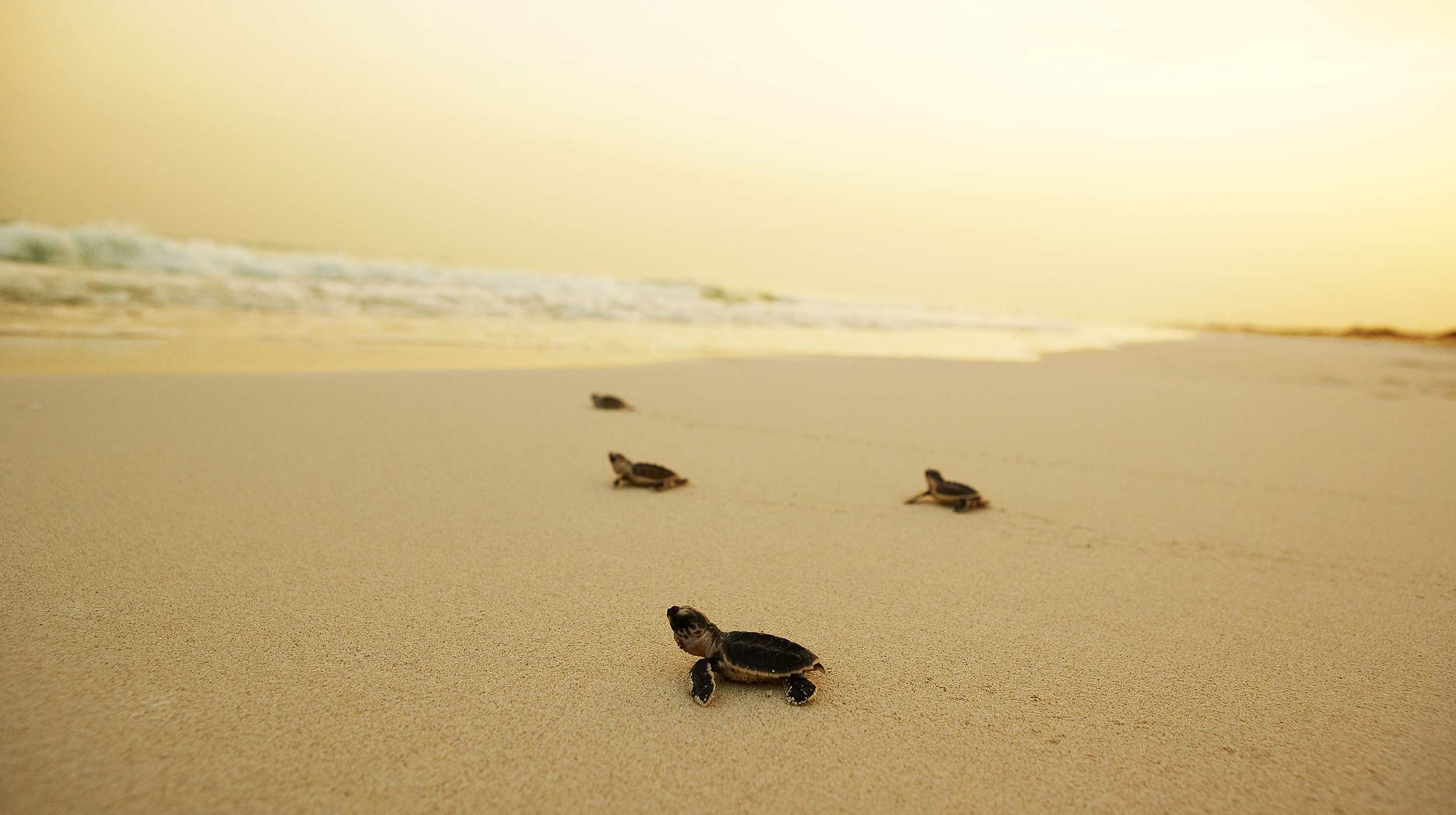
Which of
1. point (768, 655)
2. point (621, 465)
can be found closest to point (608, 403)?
point (621, 465)

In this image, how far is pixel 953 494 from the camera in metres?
3.42

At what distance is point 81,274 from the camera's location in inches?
505

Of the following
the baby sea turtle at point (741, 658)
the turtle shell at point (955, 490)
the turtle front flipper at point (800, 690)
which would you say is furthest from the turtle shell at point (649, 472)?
the turtle front flipper at point (800, 690)

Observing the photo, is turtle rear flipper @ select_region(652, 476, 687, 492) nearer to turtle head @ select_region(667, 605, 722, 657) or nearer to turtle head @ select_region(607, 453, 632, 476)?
turtle head @ select_region(607, 453, 632, 476)

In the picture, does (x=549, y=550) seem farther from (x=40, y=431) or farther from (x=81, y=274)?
(x=81, y=274)

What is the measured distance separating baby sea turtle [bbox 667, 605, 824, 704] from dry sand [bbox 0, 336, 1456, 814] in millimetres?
72

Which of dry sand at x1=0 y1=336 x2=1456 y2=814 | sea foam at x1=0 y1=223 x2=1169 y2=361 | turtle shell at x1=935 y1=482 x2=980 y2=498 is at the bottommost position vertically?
dry sand at x1=0 y1=336 x2=1456 y2=814

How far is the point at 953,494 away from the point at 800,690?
1958 mm

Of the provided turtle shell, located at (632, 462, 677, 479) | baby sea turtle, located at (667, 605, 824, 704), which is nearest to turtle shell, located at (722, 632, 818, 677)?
baby sea turtle, located at (667, 605, 824, 704)

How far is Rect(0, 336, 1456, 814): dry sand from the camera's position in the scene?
1.48 metres

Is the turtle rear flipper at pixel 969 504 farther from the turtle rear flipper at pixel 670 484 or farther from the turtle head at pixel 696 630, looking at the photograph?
the turtle head at pixel 696 630

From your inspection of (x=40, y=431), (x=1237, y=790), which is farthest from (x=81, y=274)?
(x=1237, y=790)

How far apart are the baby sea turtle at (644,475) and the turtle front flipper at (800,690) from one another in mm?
1914

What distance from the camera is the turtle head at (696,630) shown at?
183 cm
